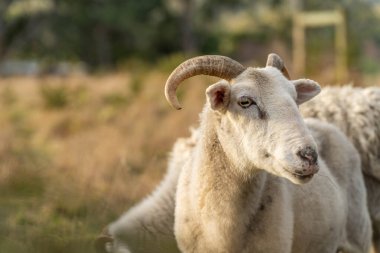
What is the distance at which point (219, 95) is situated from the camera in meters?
5.07

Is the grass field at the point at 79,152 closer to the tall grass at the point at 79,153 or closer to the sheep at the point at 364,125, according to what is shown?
the tall grass at the point at 79,153

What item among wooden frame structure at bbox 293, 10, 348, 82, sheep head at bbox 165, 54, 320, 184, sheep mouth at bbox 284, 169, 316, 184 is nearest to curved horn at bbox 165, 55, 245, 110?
sheep head at bbox 165, 54, 320, 184

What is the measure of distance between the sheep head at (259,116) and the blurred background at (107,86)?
2.84ft

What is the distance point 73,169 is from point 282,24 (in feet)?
130

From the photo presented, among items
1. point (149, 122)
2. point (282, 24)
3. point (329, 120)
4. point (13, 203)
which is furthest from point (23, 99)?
point (282, 24)

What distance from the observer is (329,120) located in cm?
736

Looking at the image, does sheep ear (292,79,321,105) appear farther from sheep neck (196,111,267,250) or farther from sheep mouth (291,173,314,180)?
sheep mouth (291,173,314,180)

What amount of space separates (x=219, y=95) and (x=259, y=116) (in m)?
0.34

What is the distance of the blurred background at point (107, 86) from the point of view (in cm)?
385

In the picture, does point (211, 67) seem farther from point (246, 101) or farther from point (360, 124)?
point (360, 124)

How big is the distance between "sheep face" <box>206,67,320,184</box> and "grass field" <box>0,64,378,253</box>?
Result: 34.4 inches

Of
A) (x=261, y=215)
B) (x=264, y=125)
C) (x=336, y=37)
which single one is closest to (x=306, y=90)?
(x=264, y=125)

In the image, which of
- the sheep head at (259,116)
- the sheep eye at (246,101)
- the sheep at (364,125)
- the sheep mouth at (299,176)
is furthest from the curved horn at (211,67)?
the sheep at (364,125)

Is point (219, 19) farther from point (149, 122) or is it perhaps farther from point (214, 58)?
point (214, 58)
